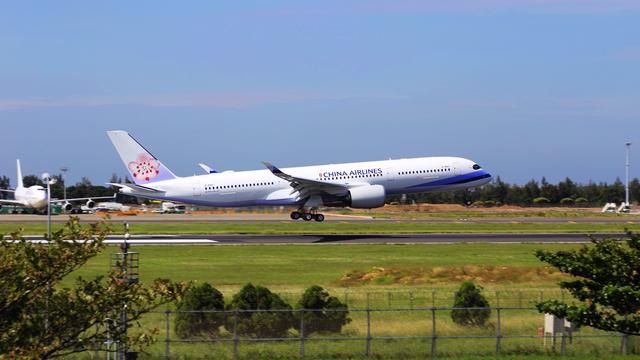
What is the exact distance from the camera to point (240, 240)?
2486 inches

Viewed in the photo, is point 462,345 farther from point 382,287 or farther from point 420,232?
point 420,232

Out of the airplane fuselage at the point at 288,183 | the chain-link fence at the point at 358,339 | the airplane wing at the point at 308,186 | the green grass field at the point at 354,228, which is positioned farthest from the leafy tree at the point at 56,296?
the airplane fuselage at the point at 288,183

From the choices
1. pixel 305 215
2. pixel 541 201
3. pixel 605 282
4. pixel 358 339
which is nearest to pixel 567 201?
pixel 541 201

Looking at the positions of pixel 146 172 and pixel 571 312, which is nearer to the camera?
pixel 571 312

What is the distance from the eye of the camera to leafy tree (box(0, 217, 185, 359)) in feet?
56.5

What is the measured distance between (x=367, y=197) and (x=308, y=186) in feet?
17.6

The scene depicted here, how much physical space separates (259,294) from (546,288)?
1572 centimetres

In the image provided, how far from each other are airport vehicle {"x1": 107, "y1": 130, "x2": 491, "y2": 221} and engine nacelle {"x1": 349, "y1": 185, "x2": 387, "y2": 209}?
1149 mm

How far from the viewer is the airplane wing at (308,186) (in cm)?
7531

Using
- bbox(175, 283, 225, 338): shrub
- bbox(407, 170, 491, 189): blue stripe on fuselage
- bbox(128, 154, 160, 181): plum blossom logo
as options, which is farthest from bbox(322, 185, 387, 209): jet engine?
bbox(175, 283, 225, 338): shrub

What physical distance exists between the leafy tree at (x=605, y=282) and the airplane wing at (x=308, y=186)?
2008 inches

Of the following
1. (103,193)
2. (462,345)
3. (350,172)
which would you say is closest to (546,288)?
(462,345)

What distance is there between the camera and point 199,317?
2719 cm

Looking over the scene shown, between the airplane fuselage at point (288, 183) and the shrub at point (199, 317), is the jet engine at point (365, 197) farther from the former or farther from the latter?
the shrub at point (199, 317)
